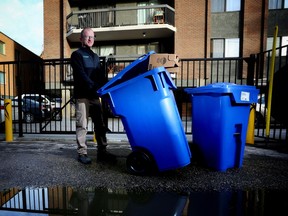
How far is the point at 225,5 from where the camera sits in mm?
13984

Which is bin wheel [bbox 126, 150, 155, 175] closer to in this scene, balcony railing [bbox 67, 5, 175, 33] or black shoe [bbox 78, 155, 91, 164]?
black shoe [bbox 78, 155, 91, 164]

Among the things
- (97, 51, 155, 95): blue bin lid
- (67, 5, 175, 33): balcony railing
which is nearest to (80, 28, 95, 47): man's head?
(97, 51, 155, 95): blue bin lid

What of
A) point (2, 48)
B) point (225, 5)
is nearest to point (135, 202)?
point (225, 5)

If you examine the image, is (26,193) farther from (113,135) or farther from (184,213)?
(113,135)

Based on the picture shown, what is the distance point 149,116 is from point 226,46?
44.9ft

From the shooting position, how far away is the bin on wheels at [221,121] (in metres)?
2.49

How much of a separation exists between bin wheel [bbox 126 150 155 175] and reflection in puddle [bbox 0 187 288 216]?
45cm

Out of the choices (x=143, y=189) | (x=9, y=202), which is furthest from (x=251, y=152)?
(x=9, y=202)

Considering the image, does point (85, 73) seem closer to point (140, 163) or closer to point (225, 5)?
point (140, 163)

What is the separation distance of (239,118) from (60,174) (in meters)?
2.48

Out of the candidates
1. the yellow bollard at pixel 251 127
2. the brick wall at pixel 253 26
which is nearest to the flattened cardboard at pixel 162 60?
the yellow bollard at pixel 251 127

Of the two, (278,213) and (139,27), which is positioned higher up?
(139,27)

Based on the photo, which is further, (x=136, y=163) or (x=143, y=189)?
(x=136, y=163)

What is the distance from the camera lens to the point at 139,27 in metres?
13.8
